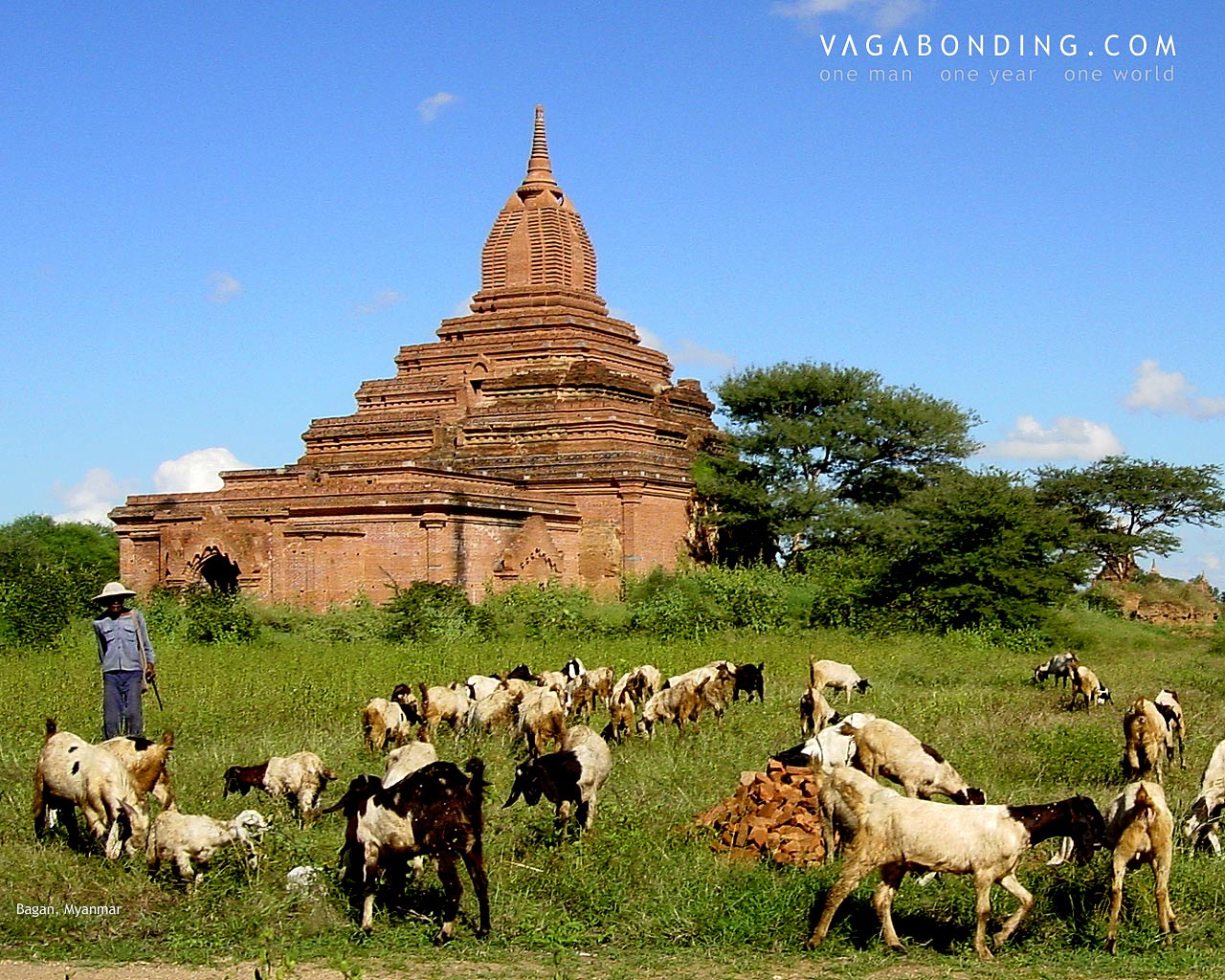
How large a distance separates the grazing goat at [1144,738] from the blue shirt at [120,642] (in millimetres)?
7095

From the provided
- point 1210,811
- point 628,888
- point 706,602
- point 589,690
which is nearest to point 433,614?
point 706,602

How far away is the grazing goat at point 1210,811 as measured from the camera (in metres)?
8.43

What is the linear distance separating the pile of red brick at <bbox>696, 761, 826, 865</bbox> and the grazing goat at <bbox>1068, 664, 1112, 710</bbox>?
21.3ft

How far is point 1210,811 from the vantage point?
27.8 ft

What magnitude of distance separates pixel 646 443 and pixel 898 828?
2300 cm

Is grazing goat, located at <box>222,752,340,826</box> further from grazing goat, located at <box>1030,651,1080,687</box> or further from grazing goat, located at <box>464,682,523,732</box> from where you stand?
grazing goat, located at <box>1030,651,1080,687</box>

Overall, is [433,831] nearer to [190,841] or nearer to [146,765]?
[190,841]

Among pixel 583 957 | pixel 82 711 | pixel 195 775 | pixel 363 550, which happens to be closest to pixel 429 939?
pixel 583 957

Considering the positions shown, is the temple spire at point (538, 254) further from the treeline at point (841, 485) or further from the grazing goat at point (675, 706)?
the grazing goat at point (675, 706)

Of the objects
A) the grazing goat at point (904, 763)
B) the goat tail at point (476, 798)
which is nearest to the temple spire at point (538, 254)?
the grazing goat at point (904, 763)

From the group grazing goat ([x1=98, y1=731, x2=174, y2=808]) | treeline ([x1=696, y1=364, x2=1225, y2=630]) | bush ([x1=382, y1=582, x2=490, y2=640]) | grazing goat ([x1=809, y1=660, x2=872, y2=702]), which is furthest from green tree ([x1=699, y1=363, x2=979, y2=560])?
grazing goat ([x1=98, y1=731, x2=174, y2=808])

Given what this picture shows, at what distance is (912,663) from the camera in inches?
728

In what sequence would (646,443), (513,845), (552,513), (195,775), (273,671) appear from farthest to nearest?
(646,443)
(552,513)
(273,671)
(195,775)
(513,845)

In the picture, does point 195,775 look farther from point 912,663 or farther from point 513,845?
point 912,663
